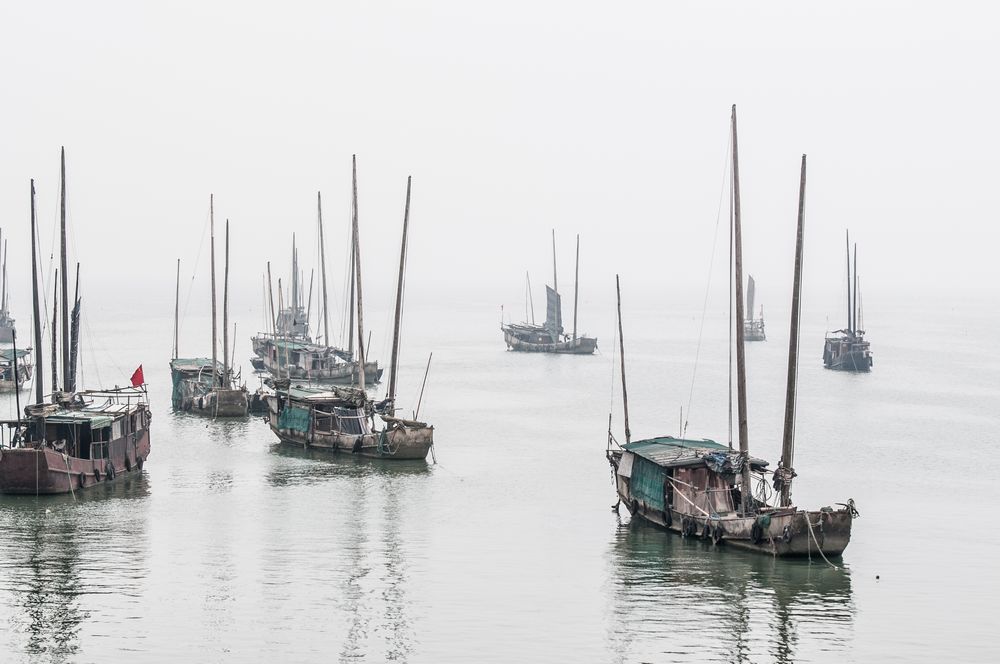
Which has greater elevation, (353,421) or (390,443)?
(353,421)

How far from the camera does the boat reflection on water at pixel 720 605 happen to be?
3089 cm

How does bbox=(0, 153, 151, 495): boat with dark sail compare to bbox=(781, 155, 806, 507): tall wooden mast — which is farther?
bbox=(0, 153, 151, 495): boat with dark sail

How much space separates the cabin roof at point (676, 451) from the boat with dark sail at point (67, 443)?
21517 mm

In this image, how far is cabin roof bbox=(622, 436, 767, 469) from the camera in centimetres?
4034

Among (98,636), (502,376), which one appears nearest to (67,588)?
(98,636)

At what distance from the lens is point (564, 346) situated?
133250 mm

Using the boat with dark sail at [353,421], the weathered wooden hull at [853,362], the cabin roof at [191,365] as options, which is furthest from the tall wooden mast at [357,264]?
the weathered wooden hull at [853,362]

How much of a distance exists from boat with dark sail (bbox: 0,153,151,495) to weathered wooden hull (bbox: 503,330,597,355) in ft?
260

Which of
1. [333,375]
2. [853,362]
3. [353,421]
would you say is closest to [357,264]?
[353,421]

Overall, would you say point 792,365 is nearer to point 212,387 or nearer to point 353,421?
point 353,421

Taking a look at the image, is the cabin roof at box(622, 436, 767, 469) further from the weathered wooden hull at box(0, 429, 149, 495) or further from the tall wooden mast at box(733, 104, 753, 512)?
the weathered wooden hull at box(0, 429, 149, 495)

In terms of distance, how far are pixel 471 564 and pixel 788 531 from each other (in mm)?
9939

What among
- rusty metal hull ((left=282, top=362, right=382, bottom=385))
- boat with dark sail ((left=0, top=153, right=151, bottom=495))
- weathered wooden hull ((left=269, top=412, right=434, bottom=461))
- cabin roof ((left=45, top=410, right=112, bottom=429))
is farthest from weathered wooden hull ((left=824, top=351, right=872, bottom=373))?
cabin roof ((left=45, top=410, right=112, bottom=429))

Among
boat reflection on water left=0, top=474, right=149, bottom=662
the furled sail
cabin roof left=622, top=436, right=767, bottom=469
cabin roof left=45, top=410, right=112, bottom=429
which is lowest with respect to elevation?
boat reflection on water left=0, top=474, right=149, bottom=662
